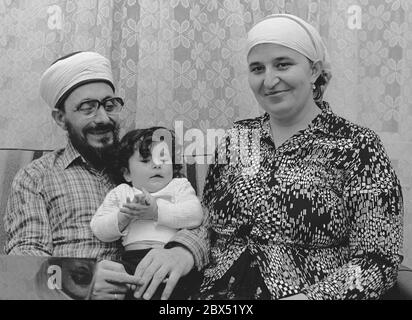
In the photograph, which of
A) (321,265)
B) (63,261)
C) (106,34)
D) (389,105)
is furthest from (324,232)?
(106,34)

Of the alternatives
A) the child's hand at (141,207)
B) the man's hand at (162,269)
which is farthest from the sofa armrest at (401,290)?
the child's hand at (141,207)

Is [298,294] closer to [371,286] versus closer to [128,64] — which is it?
[371,286]

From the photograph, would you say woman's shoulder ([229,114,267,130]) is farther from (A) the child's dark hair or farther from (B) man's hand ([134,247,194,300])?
(B) man's hand ([134,247,194,300])

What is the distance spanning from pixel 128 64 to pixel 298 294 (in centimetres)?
101

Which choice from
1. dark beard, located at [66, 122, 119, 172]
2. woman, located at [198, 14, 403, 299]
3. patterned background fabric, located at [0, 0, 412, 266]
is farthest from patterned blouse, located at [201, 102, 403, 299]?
patterned background fabric, located at [0, 0, 412, 266]

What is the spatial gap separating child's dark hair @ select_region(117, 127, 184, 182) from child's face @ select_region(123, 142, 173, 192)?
0.01 meters

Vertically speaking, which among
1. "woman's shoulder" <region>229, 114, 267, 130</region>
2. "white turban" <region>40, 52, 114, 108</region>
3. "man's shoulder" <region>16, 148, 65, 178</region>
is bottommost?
"man's shoulder" <region>16, 148, 65, 178</region>

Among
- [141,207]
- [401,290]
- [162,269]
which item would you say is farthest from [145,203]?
[401,290]

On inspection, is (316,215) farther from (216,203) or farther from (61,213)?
(61,213)

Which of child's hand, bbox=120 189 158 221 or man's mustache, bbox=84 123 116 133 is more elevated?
man's mustache, bbox=84 123 116 133

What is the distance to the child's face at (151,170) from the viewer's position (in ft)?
4.31

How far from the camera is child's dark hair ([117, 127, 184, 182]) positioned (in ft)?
4.33

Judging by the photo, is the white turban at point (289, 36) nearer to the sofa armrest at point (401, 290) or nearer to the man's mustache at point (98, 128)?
the man's mustache at point (98, 128)

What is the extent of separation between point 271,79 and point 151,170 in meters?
0.37
